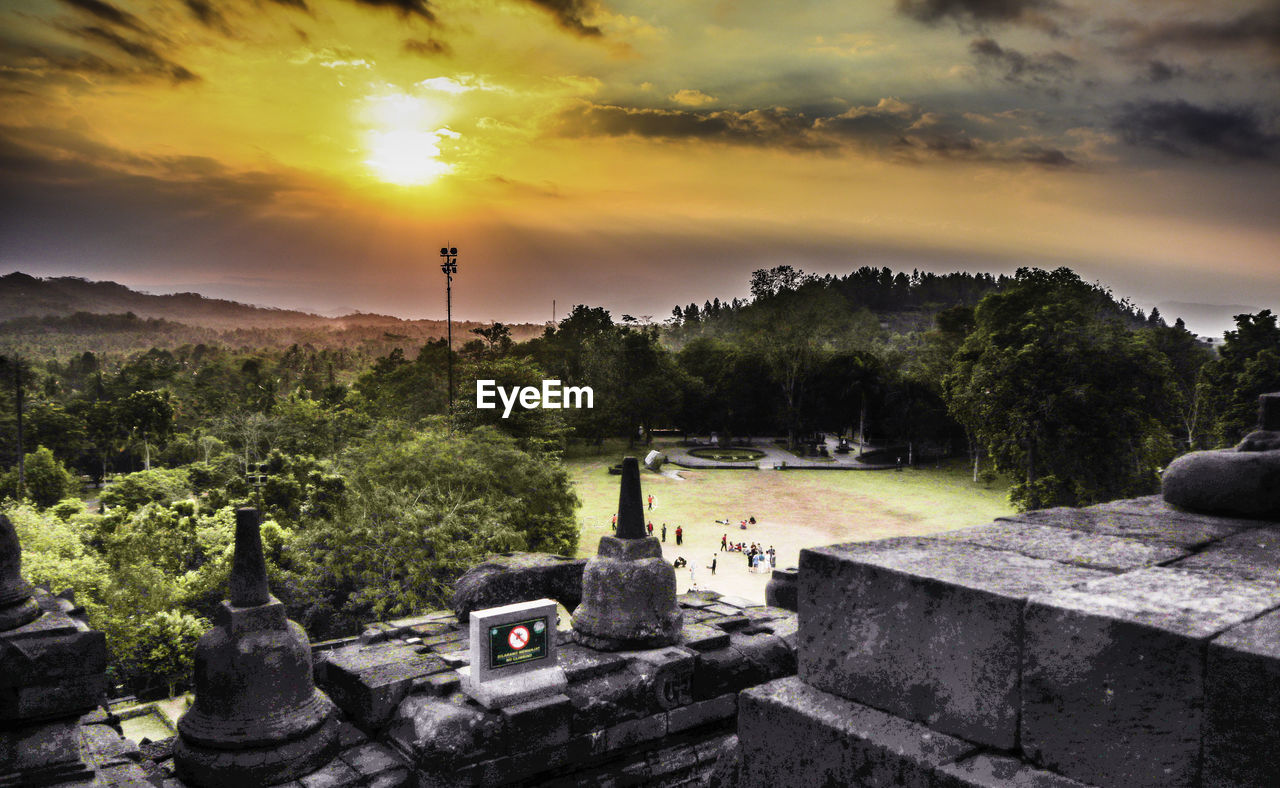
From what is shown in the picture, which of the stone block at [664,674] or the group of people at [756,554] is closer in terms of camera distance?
the stone block at [664,674]

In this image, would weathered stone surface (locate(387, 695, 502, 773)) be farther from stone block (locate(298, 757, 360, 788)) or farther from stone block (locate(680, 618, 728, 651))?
stone block (locate(680, 618, 728, 651))

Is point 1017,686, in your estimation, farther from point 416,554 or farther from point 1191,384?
point 1191,384

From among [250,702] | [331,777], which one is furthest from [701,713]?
[250,702]

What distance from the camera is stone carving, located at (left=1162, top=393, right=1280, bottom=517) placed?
2764 millimetres

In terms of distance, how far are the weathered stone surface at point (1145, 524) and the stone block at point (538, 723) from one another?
4468 mm

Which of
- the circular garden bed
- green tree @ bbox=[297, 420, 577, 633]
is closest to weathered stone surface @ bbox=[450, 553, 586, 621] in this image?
green tree @ bbox=[297, 420, 577, 633]

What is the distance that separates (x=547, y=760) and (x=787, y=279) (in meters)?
61.0

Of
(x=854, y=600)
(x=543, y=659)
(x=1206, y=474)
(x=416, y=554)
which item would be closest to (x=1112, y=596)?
(x=854, y=600)

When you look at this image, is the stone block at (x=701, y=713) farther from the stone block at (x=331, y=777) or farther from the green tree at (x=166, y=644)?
the green tree at (x=166, y=644)

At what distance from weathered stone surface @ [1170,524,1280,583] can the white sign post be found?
511 centimetres

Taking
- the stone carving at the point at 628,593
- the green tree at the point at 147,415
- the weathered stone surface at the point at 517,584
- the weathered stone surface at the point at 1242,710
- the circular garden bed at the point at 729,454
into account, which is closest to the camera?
the weathered stone surface at the point at 1242,710

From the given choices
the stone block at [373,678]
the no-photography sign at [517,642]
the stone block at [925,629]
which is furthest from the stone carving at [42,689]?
the stone block at [925,629]

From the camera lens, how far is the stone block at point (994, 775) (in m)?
1.65

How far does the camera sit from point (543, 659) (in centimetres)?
657
